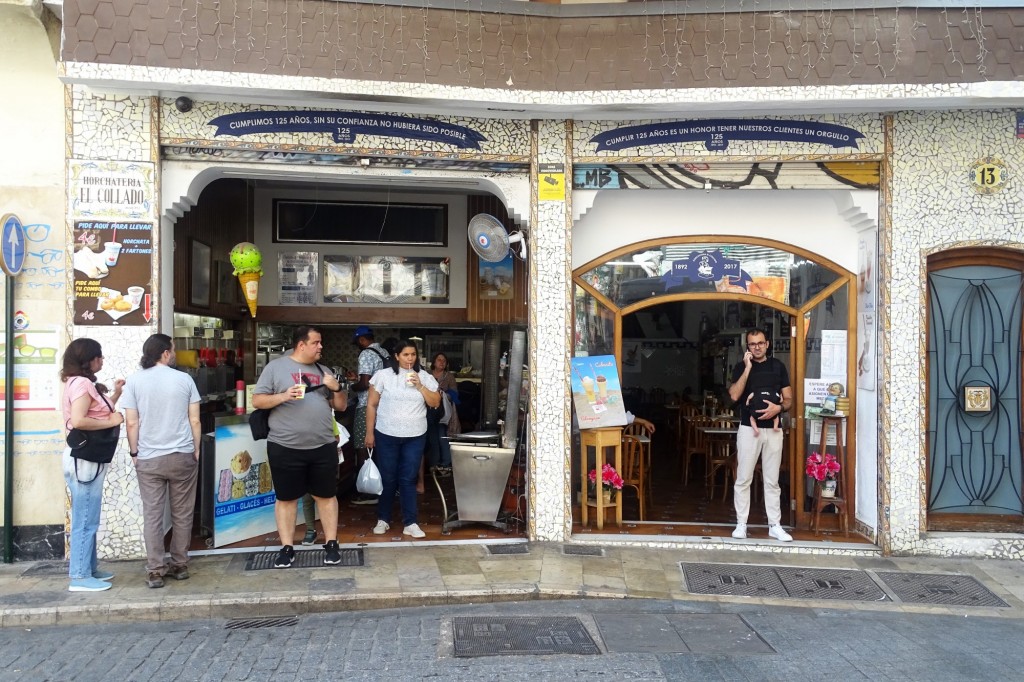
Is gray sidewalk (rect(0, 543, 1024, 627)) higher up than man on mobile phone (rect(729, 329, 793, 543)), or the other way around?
man on mobile phone (rect(729, 329, 793, 543))

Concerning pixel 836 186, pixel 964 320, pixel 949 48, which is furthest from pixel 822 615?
pixel 949 48

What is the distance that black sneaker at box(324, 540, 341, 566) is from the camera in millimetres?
6453

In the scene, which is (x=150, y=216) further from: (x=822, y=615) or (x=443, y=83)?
(x=822, y=615)

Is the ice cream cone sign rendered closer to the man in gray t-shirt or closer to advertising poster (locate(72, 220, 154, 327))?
advertising poster (locate(72, 220, 154, 327))

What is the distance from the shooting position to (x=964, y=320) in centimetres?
734

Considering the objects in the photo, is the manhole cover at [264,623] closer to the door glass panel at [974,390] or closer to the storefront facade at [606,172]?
the storefront facade at [606,172]

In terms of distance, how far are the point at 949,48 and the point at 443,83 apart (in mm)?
4182

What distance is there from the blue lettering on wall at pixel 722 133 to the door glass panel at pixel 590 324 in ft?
4.59

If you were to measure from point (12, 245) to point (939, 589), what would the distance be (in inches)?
302

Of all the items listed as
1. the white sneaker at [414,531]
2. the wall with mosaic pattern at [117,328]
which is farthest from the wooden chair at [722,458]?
the wall with mosaic pattern at [117,328]

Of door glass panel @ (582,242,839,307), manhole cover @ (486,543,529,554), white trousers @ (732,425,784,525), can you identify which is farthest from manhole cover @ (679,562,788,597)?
door glass panel @ (582,242,839,307)

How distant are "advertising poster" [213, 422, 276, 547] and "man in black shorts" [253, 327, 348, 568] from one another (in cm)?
72

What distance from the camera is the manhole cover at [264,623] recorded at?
17.6ft

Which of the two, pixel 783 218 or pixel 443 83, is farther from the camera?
pixel 783 218
